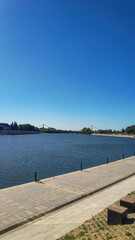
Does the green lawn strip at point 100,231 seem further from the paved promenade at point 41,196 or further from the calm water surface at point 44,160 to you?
the calm water surface at point 44,160

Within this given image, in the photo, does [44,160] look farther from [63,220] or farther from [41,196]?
[63,220]

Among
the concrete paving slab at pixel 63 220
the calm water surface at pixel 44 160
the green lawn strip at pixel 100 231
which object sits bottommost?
the calm water surface at pixel 44 160

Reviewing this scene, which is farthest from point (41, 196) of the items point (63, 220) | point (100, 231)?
point (100, 231)

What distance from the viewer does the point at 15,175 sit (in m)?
22.9

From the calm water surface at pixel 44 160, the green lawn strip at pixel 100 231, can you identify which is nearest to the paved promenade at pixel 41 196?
the green lawn strip at pixel 100 231

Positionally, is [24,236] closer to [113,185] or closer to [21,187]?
[21,187]

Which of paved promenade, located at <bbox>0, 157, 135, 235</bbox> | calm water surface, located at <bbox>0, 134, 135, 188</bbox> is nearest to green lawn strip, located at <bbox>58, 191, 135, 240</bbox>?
paved promenade, located at <bbox>0, 157, 135, 235</bbox>

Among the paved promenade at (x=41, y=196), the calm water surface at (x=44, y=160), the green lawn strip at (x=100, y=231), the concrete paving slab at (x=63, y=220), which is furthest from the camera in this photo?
the calm water surface at (x=44, y=160)

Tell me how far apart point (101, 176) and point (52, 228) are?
10.8m

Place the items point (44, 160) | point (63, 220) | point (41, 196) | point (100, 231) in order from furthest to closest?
1. point (44, 160)
2. point (41, 196)
3. point (63, 220)
4. point (100, 231)

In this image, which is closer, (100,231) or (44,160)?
(100,231)

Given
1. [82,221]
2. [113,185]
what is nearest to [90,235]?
[82,221]

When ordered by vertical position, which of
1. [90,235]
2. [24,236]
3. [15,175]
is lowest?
[15,175]

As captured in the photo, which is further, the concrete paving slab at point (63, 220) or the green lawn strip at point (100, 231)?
the concrete paving slab at point (63, 220)
